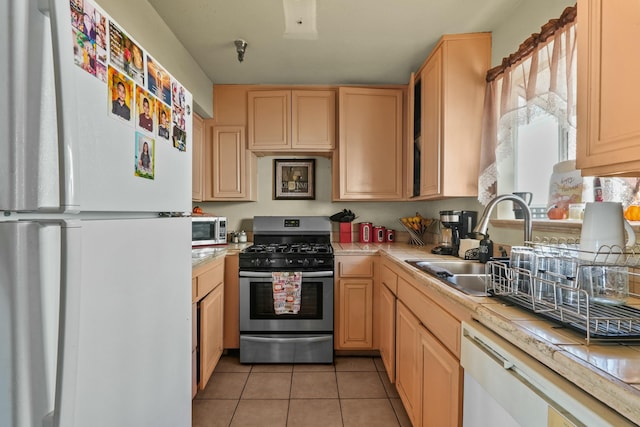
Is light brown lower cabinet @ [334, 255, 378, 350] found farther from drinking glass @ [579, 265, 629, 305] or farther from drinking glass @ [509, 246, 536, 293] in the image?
drinking glass @ [579, 265, 629, 305]

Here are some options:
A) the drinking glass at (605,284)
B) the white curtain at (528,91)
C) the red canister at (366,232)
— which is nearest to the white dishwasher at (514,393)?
the drinking glass at (605,284)

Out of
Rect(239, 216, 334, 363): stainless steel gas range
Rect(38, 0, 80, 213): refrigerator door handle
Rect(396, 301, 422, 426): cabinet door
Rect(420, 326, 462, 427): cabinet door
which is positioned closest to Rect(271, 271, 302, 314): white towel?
Rect(239, 216, 334, 363): stainless steel gas range

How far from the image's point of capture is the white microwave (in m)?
2.59

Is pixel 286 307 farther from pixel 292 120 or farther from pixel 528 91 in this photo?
pixel 528 91

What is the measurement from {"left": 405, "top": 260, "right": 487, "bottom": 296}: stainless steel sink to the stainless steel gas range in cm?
87

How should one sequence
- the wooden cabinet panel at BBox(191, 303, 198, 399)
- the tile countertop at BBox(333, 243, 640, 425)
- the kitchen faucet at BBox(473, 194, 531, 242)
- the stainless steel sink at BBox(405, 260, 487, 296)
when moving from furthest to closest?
the wooden cabinet panel at BBox(191, 303, 198, 399), the stainless steel sink at BBox(405, 260, 487, 296), the kitchen faucet at BBox(473, 194, 531, 242), the tile countertop at BBox(333, 243, 640, 425)

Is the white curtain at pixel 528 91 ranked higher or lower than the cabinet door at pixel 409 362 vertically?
higher

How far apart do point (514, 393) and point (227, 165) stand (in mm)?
2688

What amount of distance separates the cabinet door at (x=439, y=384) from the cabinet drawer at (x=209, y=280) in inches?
50.1

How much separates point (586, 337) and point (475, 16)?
191cm

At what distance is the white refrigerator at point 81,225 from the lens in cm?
53

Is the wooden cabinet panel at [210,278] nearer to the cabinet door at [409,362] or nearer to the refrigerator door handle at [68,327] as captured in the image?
the cabinet door at [409,362]

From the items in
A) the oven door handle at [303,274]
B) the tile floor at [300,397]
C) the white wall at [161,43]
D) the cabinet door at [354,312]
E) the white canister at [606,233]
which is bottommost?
the tile floor at [300,397]

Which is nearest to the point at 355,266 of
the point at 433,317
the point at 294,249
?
the point at 294,249
